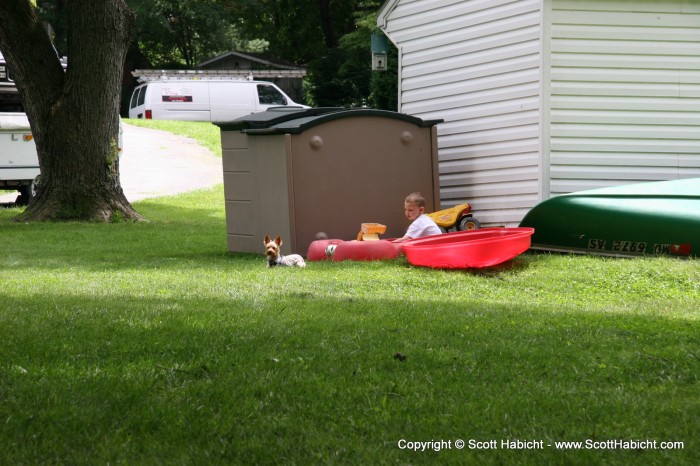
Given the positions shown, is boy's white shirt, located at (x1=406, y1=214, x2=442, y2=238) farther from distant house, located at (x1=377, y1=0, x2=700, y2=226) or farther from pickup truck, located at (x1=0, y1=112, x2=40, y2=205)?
pickup truck, located at (x1=0, y1=112, x2=40, y2=205)

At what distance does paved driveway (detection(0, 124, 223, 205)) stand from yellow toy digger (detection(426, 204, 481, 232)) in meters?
11.6

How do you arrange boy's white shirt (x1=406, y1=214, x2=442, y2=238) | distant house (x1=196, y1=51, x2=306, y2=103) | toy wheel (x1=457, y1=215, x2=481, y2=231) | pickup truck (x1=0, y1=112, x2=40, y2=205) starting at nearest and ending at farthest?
1. boy's white shirt (x1=406, y1=214, x2=442, y2=238)
2. toy wheel (x1=457, y1=215, x2=481, y2=231)
3. pickup truck (x1=0, y1=112, x2=40, y2=205)
4. distant house (x1=196, y1=51, x2=306, y2=103)

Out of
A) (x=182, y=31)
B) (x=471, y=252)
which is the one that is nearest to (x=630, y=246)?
(x=471, y=252)

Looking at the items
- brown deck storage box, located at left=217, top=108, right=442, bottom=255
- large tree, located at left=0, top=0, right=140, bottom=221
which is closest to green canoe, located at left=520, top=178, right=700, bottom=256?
brown deck storage box, located at left=217, top=108, right=442, bottom=255

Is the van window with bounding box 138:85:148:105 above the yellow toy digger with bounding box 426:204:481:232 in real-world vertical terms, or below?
above

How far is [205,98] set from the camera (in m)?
38.4

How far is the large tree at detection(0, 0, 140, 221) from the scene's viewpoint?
55.5 feet

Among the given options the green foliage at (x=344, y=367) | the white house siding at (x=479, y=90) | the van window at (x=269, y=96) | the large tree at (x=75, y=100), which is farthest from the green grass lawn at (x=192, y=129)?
the green foliage at (x=344, y=367)

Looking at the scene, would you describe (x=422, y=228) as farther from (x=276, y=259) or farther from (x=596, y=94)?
(x=596, y=94)

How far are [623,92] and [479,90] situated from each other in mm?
1932

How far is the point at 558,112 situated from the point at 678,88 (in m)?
1.53

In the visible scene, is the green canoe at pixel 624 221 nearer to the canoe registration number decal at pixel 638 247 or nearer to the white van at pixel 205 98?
the canoe registration number decal at pixel 638 247

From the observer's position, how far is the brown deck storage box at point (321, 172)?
11766 mm

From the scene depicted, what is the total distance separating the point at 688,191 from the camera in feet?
35.0
